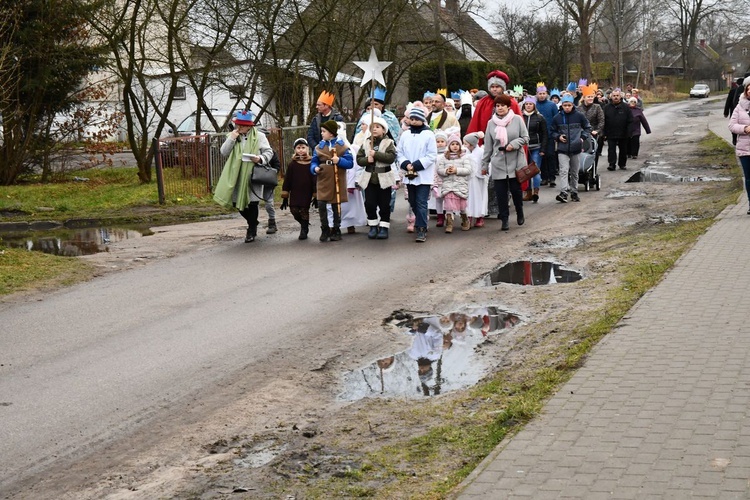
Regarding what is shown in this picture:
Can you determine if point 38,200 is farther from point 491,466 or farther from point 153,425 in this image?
point 491,466

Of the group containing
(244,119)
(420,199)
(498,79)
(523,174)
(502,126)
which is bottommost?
(420,199)

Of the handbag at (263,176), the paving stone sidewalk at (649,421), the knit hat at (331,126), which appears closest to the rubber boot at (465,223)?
the knit hat at (331,126)

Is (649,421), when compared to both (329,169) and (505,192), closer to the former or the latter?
(329,169)

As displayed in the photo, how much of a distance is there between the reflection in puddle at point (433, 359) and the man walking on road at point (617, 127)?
14.5 meters

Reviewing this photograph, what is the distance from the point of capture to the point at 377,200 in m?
14.5

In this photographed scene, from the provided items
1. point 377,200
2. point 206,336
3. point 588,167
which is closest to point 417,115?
point 377,200

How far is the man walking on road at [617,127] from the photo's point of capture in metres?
23.5

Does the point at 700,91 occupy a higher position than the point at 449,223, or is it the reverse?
the point at 700,91

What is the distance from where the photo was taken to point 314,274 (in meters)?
12.1

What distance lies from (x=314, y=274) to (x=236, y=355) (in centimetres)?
358

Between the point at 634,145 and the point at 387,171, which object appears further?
the point at 634,145

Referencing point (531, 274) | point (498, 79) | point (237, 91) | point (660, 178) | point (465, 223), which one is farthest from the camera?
point (237, 91)

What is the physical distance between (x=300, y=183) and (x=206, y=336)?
5733 mm

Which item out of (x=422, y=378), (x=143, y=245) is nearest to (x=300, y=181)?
(x=143, y=245)
